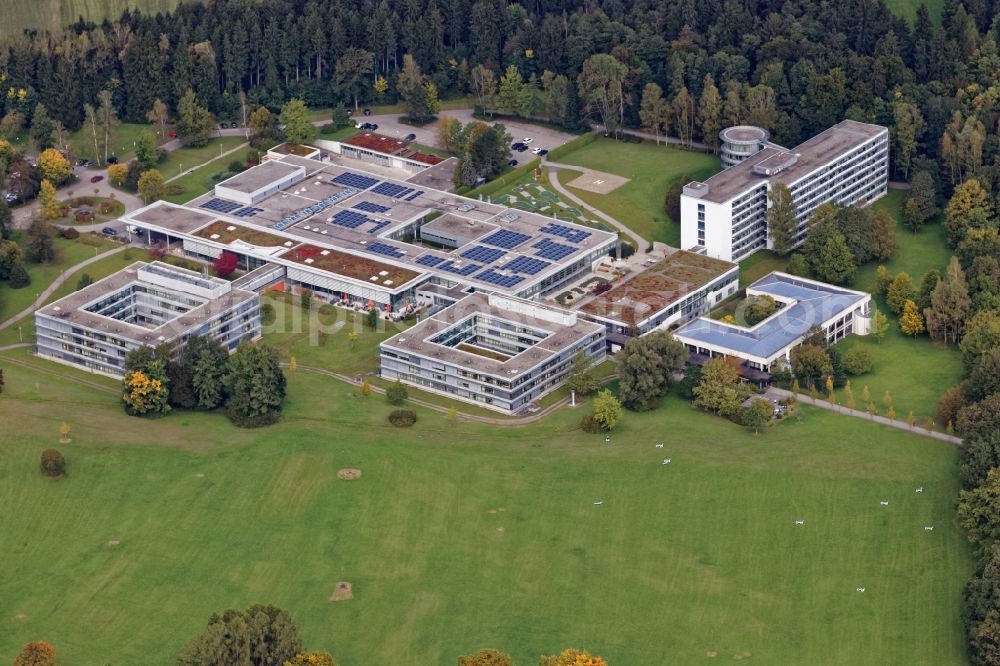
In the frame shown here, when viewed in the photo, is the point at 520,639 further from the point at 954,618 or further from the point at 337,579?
the point at 954,618

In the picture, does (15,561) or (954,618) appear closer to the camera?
(954,618)

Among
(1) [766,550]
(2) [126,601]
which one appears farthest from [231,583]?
(1) [766,550]

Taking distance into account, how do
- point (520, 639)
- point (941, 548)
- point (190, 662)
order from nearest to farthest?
1. point (190, 662)
2. point (520, 639)
3. point (941, 548)

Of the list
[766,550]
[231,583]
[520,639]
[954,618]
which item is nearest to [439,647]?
[520,639]

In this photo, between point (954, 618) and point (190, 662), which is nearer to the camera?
point (190, 662)

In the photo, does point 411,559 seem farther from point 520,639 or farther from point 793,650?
point 793,650

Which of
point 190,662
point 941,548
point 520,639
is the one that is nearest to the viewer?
point 190,662
